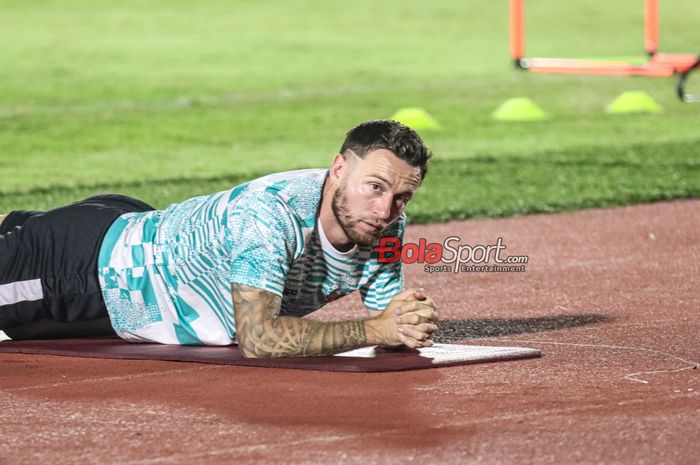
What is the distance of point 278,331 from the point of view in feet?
18.3

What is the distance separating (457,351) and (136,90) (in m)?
17.1

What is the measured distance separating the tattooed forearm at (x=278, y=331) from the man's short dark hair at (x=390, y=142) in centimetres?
63

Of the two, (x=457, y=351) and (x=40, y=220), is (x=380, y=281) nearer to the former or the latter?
(x=457, y=351)

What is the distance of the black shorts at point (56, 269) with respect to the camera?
615 cm

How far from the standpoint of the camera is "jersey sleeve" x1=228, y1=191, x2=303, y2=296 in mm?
5453

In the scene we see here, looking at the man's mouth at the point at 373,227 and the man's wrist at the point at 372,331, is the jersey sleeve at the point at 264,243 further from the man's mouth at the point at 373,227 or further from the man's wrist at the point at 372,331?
the man's wrist at the point at 372,331

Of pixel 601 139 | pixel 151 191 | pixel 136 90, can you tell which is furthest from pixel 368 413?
pixel 136 90

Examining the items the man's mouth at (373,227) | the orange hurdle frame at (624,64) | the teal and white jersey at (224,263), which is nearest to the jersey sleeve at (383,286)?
the teal and white jersey at (224,263)

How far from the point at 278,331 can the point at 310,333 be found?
14 centimetres

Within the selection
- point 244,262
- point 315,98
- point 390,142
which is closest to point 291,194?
point 244,262

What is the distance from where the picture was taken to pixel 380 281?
235 inches

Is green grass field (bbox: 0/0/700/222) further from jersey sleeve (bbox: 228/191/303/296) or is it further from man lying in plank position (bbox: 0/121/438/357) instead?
jersey sleeve (bbox: 228/191/303/296)

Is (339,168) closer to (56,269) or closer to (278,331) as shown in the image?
(278,331)

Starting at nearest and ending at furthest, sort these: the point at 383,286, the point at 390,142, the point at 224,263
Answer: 1. the point at 390,142
2. the point at 224,263
3. the point at 383,286
